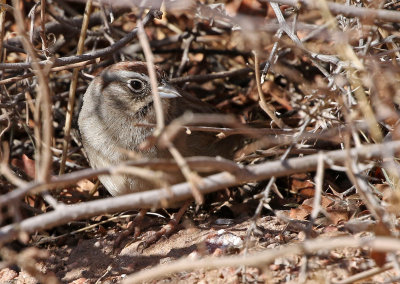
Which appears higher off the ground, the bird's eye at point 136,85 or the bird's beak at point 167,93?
the bird's eye at point 136,85

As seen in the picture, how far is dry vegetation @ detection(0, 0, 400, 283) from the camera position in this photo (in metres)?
2.22

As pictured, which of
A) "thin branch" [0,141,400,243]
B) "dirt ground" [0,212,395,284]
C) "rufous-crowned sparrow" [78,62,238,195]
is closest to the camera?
"thin branch" [0,141,400,243]

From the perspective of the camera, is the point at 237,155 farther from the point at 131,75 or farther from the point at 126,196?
the point at 126,196

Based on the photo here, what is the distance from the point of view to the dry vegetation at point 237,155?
222cm

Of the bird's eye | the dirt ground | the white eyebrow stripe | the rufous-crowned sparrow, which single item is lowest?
the dirt ground

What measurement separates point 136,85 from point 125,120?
289 millimetres

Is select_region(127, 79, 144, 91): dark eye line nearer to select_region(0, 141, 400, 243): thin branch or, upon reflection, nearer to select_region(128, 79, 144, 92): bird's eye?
select_region(128, 79, 144, 92): bird's eye

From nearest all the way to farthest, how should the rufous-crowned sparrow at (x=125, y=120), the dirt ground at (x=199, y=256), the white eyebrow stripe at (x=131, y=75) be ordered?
the dirt ground at (x=199, y=256) < the rufous-crowned sparrow at (x=125, y=120) < the white eyebrow stripe at (x=131, y=75)

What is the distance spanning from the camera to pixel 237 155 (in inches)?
180

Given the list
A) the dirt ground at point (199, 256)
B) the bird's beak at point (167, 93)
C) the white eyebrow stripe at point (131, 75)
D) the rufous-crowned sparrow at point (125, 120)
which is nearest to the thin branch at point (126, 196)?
the dirt ground at point (199, 256)

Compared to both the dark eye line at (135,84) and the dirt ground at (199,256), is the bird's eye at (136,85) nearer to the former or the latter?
the dark eye line at (135,84)

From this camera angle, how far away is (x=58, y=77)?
16.3 ft

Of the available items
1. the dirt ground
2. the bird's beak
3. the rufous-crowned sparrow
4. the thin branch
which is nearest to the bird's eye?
the rufous-crowned sparrow

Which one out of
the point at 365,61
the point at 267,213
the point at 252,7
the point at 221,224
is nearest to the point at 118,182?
the point at 221,224
